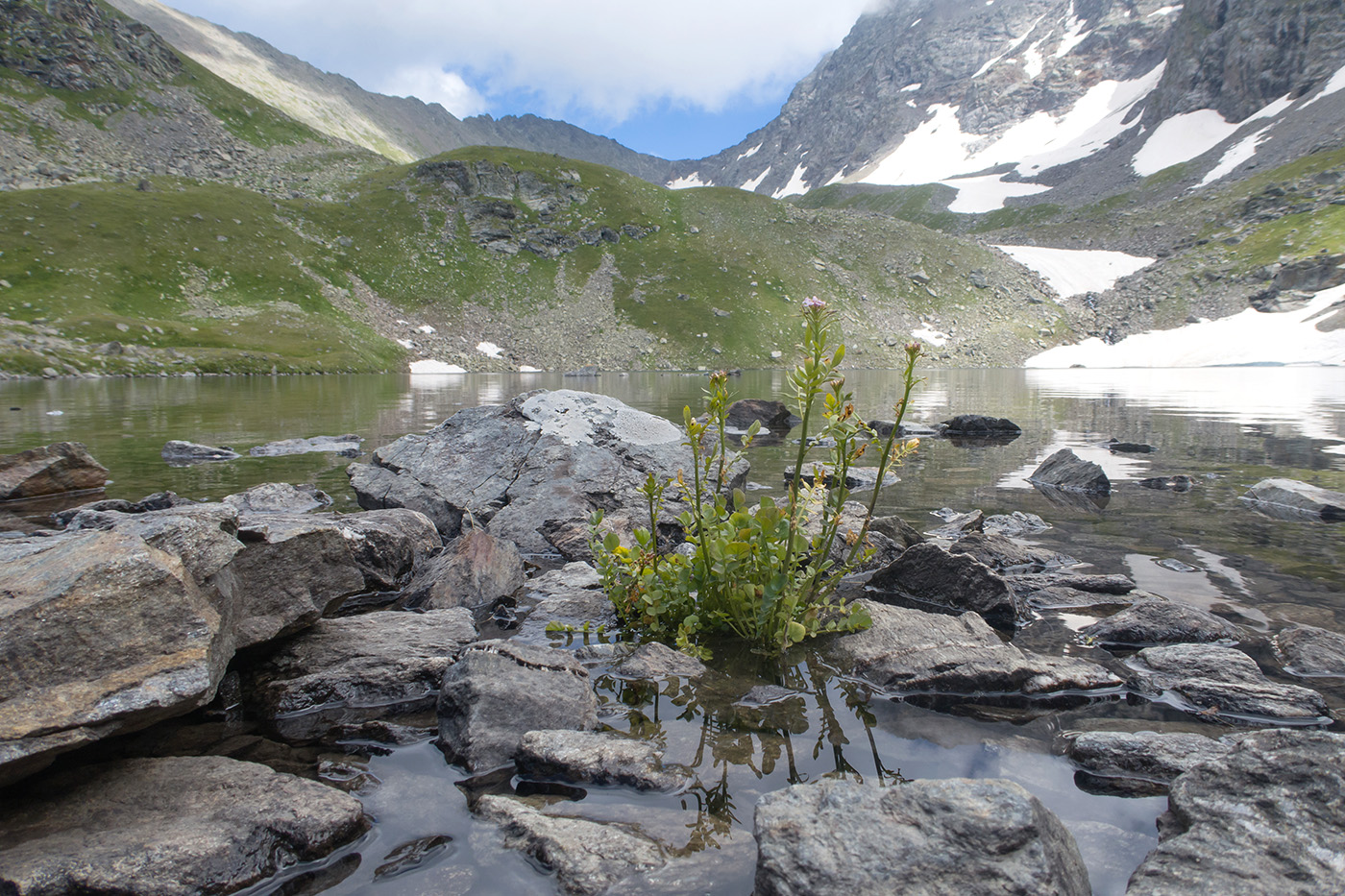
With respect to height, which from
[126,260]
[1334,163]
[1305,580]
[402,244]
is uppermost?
[1334,163]

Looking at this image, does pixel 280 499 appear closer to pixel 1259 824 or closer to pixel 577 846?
pixel 577 846

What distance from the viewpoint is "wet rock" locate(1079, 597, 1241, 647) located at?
6.66m

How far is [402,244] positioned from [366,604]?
11444 cm

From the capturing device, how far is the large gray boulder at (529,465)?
11.3 metres

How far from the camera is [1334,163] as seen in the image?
420 feet

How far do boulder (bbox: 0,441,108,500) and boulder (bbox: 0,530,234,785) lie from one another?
43.3 ft

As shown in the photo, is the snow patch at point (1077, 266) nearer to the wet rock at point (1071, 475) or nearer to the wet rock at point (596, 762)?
the wet rock at point (1071, 475)

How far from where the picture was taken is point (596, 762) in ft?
14.6

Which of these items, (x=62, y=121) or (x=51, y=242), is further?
(x=62, y=121)

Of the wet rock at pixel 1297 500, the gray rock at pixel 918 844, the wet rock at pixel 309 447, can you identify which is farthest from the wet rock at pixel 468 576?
the wet rock at pixel 1297 500

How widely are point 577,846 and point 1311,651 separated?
6.89m

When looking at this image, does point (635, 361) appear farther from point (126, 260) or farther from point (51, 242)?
point (51, 242)

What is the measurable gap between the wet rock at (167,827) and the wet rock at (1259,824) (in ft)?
14.5

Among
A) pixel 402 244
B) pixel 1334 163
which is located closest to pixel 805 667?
pixel 402 244
